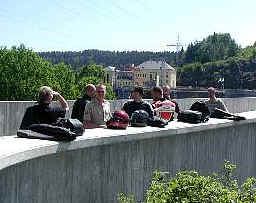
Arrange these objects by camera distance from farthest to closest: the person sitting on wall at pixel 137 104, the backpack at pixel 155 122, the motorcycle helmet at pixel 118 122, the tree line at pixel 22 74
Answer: the tree line at pixel 22 74 < the person sitting on wall at pixel 137 104 < the backpack at pixel 155 122 < the motorcycle helmet at pixel 118 122

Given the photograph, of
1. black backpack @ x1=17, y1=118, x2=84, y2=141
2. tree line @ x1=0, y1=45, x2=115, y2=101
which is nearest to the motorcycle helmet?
black backpack @ x1=17, y1=118, x2=84, y2=141

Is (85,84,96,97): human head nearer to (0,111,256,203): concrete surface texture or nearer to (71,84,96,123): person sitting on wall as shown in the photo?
(71,84,96,123): person sitting on wall

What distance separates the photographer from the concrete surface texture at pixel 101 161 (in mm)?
5875

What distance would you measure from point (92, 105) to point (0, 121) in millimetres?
2815

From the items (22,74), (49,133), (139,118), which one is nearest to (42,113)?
(49,133)

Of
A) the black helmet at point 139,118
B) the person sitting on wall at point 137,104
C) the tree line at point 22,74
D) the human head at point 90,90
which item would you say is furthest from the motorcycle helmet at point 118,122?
the tree line at point 22,74

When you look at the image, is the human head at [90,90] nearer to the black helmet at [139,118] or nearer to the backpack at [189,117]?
the black helmet at [139,118]

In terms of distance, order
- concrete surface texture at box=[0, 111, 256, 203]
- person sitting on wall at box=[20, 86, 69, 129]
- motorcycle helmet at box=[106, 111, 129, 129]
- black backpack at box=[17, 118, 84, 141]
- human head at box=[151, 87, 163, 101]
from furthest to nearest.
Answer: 1. human head at box=[151, 87, 163, 101]
2. motorcycle helmet at box=[106, 111, 129, 129]
3. person sitting on wall at box=[20, 86, 69, 129]
4. black backpack at box=[17, 118, 84, 141]
5. concrete surface texture at box=[0, 111, 256, 203]

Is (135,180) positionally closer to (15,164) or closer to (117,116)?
(117,116)

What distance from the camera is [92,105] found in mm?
8688

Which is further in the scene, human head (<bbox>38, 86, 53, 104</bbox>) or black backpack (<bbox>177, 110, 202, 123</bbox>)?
black backpack (<bbox>177, 110, 202, 123</bbox>)

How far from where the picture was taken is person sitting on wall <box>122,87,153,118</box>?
31.0 ft

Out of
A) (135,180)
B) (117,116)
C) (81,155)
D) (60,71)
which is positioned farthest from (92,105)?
(60,71)

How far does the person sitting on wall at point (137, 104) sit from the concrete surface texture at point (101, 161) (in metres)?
0.39
